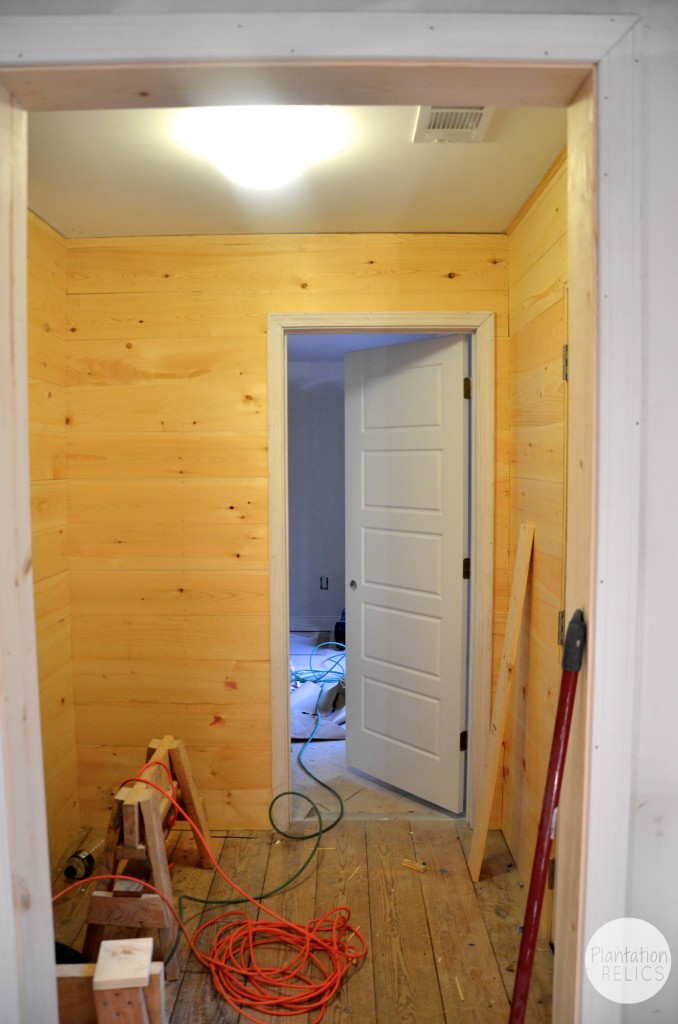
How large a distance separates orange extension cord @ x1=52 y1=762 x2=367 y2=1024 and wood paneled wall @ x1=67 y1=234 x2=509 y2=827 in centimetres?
53

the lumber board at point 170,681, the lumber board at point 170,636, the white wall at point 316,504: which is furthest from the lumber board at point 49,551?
the white wall at point 316,504

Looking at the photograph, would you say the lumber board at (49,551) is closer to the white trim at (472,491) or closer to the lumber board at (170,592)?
the lumber board at (170,592)

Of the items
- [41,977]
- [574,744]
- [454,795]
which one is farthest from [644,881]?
[454,795]

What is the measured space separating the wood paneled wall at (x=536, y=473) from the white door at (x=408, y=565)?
11.9 inches

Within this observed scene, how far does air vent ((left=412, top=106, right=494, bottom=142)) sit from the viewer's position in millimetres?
1663

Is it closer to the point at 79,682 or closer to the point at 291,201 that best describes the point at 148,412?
the point at 291,201

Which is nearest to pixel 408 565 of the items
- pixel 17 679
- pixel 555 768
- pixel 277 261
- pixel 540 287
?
pixel 540 287

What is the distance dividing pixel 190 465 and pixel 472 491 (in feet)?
4.14

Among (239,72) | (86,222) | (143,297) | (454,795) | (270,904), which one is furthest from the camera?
(454,795)

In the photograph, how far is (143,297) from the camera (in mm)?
2680

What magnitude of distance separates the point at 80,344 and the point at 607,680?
2483mm

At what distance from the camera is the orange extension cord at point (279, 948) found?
1880 millimetres

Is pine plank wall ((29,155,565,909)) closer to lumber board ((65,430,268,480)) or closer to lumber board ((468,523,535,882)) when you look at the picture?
lumber board ((65,430,268,480))

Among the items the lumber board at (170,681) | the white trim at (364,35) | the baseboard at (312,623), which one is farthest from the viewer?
the baseboard at (312,623)
